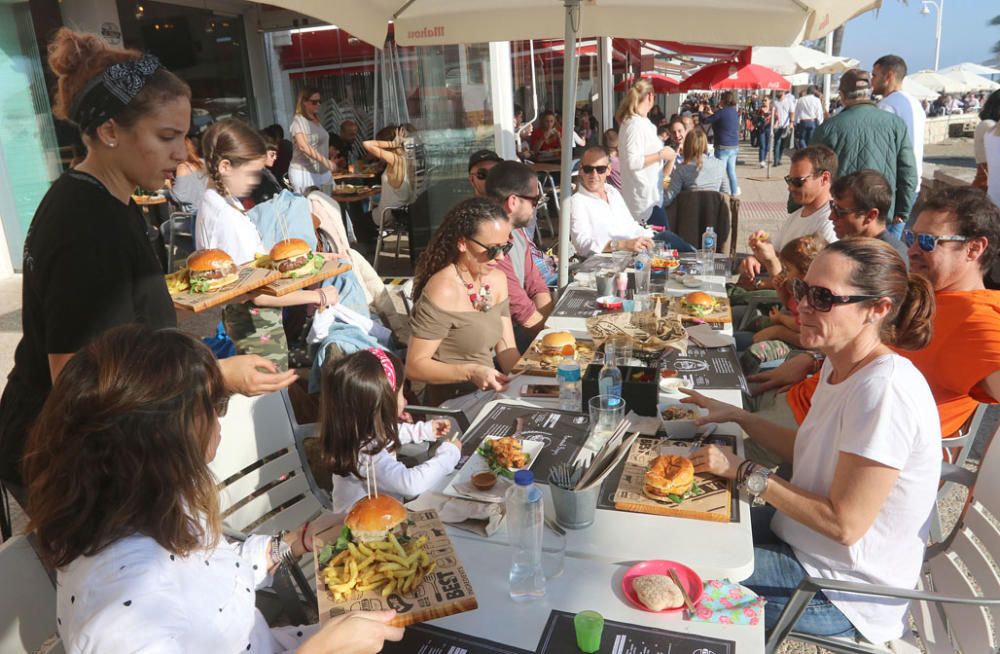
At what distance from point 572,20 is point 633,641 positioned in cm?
396

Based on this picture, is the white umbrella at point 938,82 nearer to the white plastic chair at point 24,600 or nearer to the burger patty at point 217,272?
the burger patty at point 217,272

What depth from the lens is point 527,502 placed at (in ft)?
5.58

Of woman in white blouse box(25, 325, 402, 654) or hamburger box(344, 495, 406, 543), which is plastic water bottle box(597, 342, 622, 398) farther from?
woman in white blouse box(25, 325, 402, 654)

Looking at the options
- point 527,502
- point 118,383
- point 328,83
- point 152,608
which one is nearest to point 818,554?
point 527,502

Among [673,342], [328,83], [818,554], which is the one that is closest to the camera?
[818,554]

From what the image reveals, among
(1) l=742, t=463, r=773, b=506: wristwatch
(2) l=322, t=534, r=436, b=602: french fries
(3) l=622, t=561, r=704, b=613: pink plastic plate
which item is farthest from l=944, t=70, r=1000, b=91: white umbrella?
(2) l=322, t=534, r=436, b=602: french fries

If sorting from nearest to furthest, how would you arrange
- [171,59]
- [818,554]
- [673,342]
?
[818,554] < [673,342] < [171,59]

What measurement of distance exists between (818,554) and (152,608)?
6.16 feet

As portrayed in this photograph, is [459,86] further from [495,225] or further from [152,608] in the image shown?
[152,608]

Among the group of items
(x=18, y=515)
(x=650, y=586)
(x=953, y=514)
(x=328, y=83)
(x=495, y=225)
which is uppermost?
(x=328, y=83)

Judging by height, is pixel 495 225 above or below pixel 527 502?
above

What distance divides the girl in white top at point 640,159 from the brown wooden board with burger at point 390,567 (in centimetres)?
605

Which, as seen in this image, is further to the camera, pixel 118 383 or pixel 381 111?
pixel 381 111

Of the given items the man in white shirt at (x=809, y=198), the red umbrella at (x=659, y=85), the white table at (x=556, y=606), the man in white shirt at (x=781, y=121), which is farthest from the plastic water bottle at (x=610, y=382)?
the man in white shirt at (x=781, y=121)
